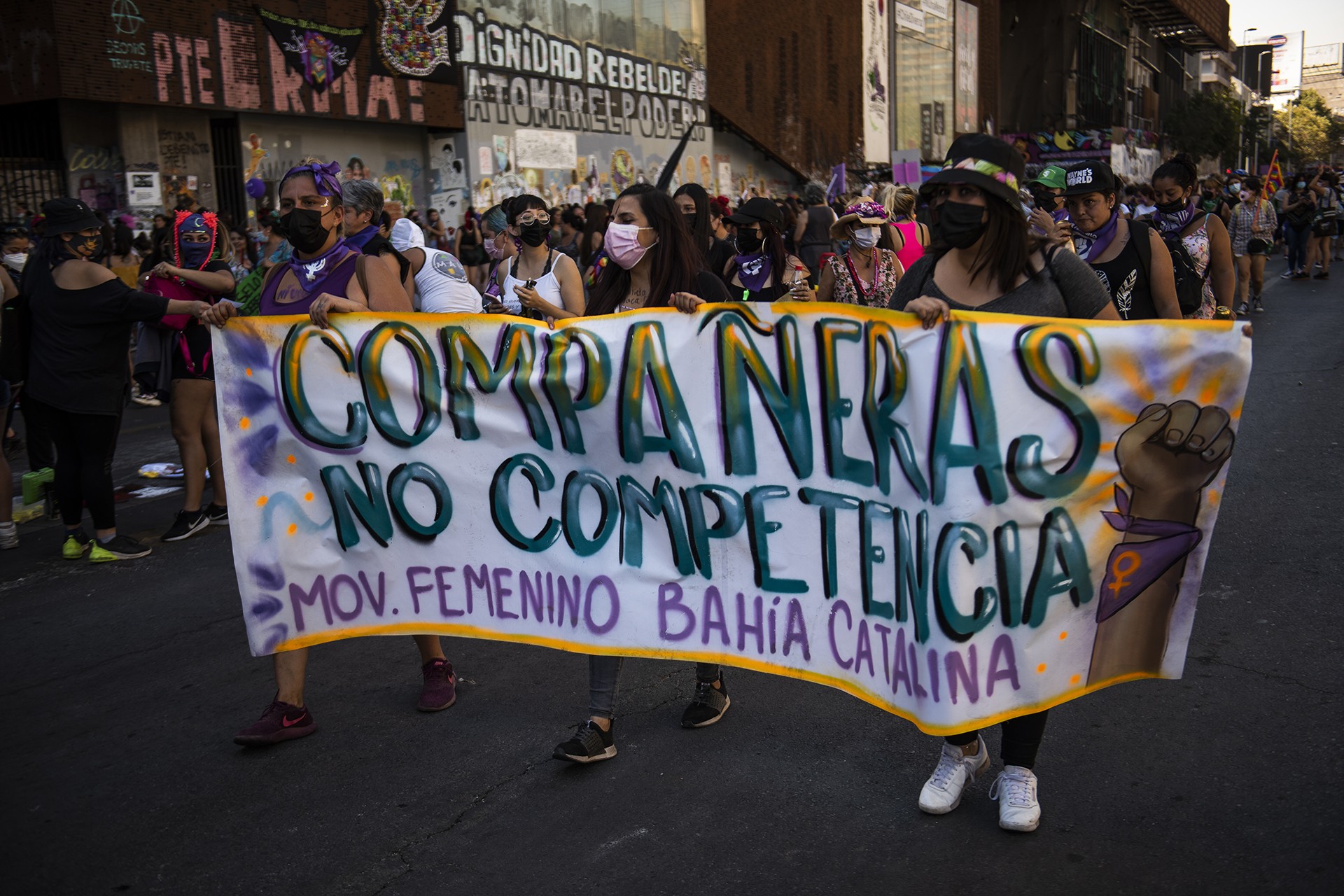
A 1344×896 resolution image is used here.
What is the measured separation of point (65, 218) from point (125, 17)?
41.3ft

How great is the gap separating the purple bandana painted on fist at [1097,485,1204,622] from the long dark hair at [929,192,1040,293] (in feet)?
2.12

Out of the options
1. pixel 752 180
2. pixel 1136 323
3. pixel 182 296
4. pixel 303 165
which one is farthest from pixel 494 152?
pixel 1136 323

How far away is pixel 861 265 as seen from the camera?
6367mm

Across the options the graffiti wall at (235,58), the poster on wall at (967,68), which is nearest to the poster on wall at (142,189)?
the graffiti wall at (235,58)

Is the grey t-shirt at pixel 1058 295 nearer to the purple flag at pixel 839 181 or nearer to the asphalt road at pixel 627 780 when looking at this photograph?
the asphalt road at pixel 627 780

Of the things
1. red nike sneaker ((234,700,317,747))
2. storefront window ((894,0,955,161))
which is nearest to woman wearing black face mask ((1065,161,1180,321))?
red nike sneaker ((234,700,317,747))

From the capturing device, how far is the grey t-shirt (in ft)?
10.6

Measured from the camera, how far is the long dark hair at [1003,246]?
3.19 m

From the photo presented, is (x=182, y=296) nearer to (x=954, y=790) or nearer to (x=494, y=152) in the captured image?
(x=954, y=790)

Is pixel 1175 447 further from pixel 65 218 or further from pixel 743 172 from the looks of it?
pixel 743 172

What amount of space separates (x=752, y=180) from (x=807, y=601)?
32671 mm

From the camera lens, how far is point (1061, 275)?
3256 millimetres

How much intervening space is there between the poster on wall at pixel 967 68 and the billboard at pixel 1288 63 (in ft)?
420

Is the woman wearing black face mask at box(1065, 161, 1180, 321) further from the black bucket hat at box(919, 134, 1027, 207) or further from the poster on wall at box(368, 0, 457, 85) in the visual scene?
the poster on wall at box(368, 0, 457, 85)
